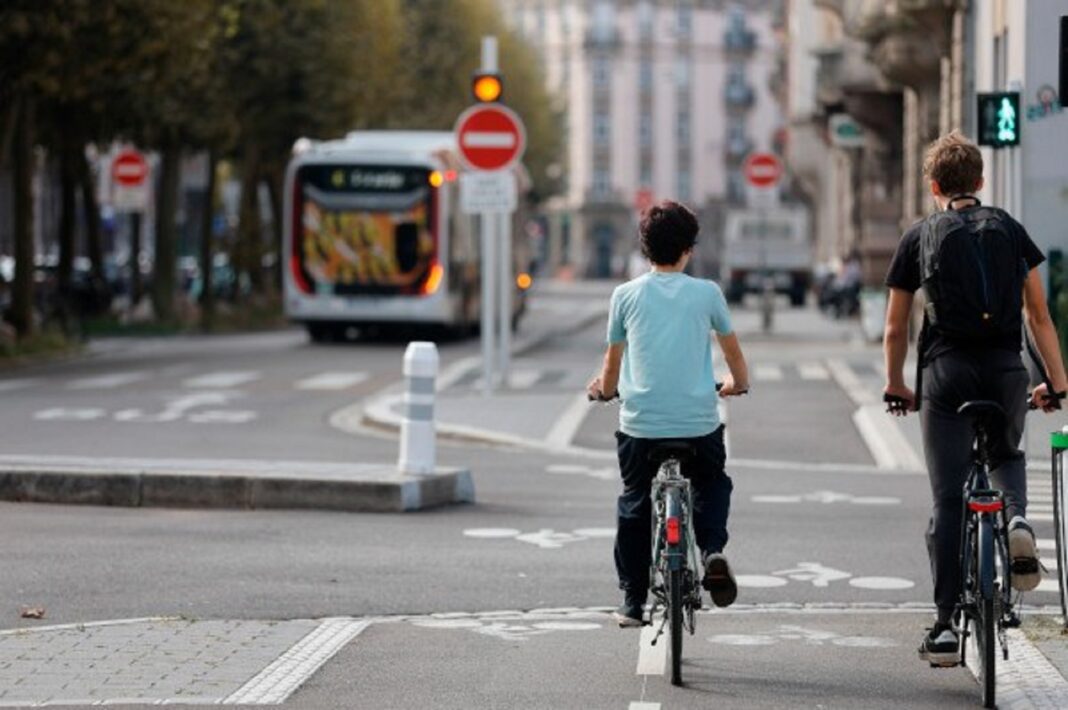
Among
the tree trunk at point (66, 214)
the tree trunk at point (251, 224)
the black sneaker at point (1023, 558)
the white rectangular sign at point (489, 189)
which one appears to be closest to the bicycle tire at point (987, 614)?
the black sneaker at point (1023, 558)

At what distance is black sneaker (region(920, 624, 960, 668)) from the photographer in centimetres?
929

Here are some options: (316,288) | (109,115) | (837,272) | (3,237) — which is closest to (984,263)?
A: (316,288)

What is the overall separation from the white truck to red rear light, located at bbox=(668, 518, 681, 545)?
67.5 meters

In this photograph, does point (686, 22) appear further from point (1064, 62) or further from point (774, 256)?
point (1064, 62)

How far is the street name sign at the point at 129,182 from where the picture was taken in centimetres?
5056

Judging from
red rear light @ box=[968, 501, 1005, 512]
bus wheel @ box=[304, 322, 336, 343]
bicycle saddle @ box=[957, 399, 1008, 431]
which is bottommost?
bus wheel @ box=[304, 322, 336, 343]

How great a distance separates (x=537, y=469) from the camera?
65.2 ft

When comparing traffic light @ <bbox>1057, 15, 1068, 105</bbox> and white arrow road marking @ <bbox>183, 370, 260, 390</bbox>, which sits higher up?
traffic light @ <bbox>1057, 15, 1068, 105</bbox>

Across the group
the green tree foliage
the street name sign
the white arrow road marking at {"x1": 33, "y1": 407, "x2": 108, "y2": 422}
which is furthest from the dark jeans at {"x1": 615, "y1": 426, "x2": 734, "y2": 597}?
the street name sign

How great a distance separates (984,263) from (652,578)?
1.57 metres

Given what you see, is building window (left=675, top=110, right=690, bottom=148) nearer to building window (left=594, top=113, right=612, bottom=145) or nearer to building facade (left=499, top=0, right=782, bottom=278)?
building facade (left=499, top=0, right=782, bottom=278)

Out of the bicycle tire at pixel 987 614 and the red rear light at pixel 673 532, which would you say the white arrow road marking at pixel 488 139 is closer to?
the red rear light at pixel 673 532

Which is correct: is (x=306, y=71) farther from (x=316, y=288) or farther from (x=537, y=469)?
(x=537, y=469)

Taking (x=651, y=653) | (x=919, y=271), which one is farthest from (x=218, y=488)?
(x=919, y=271)
